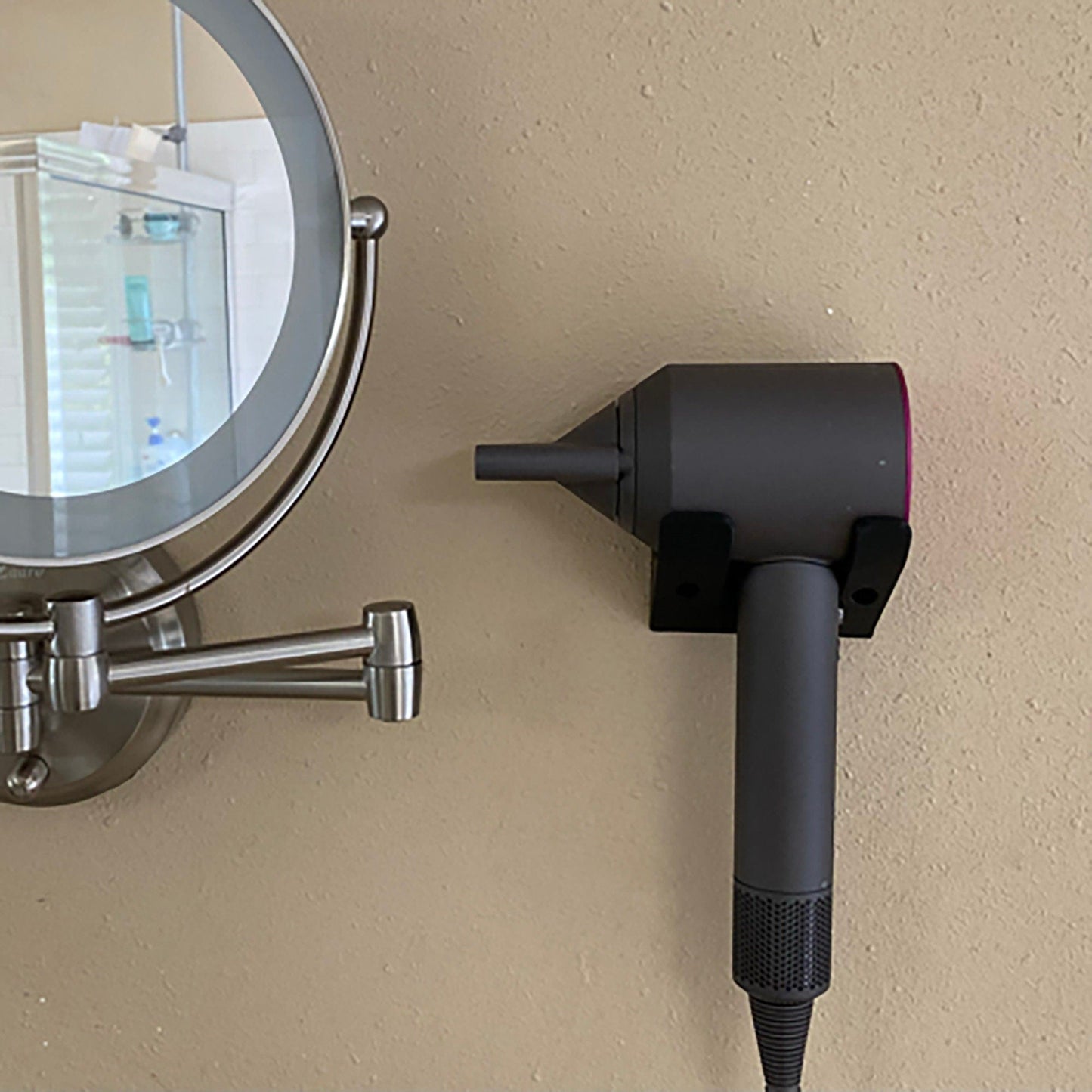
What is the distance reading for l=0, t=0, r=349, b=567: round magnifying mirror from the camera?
60cm

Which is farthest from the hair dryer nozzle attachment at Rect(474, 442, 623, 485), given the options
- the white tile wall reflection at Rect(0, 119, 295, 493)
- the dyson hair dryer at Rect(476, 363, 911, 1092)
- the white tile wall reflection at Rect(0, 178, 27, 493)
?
the white tile wall reflection at Rect(0, 178, 27, 493)

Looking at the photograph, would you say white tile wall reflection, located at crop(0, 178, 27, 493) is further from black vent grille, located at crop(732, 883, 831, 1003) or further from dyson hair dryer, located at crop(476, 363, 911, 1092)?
black vent grille, located at crop(732, 883, 831, 1003)

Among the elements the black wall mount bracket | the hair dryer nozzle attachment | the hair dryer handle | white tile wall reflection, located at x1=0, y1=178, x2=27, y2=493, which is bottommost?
the hair dryer handle

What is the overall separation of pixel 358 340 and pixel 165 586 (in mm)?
167

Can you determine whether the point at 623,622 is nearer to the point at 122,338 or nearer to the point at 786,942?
the point at 786,942

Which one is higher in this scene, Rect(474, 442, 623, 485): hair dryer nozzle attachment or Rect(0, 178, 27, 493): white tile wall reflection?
Rect(0, 178, 27, 493): white tile wall reflection

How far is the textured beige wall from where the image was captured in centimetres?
64

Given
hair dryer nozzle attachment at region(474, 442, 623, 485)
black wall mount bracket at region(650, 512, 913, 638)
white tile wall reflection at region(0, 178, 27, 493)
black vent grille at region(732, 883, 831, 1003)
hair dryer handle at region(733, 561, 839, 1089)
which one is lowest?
black vent grille at region(732, 883, 831, 1003)

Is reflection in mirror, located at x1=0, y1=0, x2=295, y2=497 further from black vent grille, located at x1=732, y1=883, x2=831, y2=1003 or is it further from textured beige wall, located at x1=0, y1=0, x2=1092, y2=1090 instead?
black vent grille, located at x1=732, y1=883, x2=831, y2=1003

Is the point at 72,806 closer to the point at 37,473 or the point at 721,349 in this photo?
the point at 37,473

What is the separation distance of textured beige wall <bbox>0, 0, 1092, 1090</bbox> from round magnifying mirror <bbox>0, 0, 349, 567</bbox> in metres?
0.09

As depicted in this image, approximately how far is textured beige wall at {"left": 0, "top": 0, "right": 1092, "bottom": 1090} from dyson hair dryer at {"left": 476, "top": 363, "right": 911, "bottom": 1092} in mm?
65

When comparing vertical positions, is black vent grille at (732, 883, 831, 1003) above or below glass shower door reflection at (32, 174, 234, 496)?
below

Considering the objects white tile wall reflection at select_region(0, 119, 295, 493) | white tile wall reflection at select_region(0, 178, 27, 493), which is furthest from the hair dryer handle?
white tile wall reflection at select_region(0, 178, 27, 493)
